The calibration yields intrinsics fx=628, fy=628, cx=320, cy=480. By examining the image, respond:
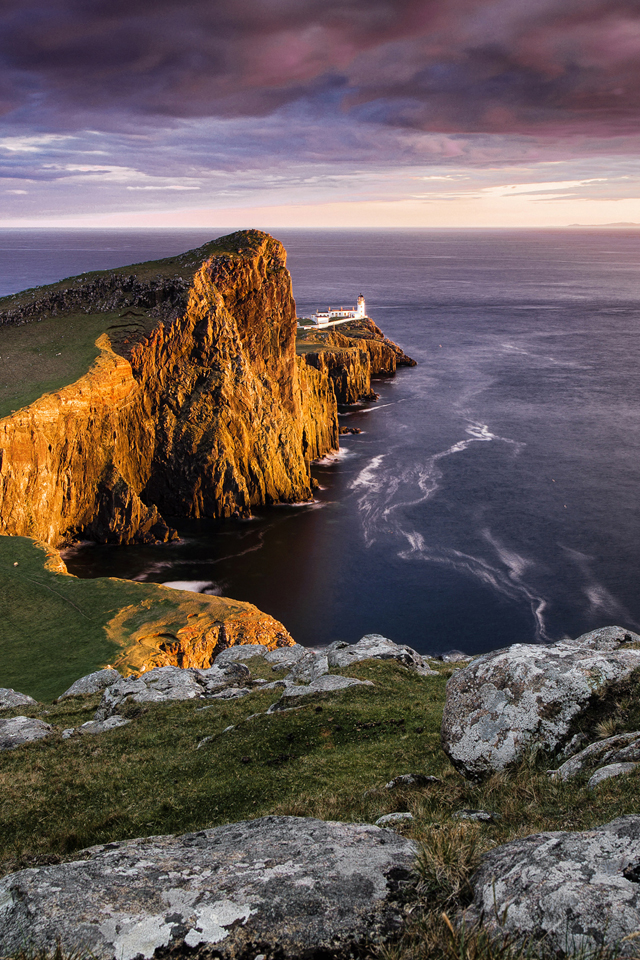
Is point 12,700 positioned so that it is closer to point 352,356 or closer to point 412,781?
point 412,781

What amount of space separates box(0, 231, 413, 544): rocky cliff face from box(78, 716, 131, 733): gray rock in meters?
40.8

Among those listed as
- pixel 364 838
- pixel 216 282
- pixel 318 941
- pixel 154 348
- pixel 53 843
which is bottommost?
pixel 53 843

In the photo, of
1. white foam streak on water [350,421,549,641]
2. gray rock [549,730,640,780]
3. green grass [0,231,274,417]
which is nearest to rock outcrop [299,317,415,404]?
white foam streak on water [350,421,549,641]

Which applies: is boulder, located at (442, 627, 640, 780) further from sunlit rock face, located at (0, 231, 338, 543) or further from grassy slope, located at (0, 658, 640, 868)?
sunlit rock face, located at (0, 231, 338, 543)

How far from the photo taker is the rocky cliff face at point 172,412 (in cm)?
6494

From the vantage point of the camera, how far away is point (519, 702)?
40.2 feet

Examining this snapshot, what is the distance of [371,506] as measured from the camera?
267 ft

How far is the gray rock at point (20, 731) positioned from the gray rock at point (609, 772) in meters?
19.0

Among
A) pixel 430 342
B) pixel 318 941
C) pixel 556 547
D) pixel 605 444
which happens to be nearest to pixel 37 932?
pixel 318 941

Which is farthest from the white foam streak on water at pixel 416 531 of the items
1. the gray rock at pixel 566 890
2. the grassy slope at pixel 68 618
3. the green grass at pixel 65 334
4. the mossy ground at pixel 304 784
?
the gray rock at pixel 566 890

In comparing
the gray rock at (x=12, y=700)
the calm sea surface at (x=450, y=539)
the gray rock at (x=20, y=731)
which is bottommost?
the calm sea surface at (x=450, y=539)

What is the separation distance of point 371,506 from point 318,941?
7602cm

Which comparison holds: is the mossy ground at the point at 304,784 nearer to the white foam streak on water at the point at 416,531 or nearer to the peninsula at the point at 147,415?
the peninsula at the point at 147,415

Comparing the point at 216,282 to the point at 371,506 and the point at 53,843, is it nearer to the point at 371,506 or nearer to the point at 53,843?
the point at 371,506
